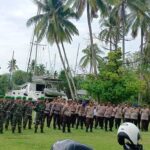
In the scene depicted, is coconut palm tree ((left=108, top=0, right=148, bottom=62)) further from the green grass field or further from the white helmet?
the white helmet

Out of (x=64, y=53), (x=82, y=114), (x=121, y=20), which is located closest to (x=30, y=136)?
(x=82, y=114)

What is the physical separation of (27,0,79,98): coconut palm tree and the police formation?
19.9 meters

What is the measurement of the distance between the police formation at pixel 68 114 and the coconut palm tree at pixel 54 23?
782 inches

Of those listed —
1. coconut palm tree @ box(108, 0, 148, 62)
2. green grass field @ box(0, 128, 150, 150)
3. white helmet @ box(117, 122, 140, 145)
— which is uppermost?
coconut palm tree @ box(108, 0, 148, 62)

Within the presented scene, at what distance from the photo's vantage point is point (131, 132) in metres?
4.44

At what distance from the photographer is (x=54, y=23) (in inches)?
1884

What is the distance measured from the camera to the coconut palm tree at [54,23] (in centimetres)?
4828

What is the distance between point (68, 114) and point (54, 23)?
78.2 ft

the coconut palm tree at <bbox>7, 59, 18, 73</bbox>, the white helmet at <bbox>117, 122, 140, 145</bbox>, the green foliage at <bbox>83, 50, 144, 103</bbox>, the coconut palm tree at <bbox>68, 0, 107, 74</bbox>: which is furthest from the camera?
the coconut palm tree at <bbox>7, 59, 18, 73</bbox>

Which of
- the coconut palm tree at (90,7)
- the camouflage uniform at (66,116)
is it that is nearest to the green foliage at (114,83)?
the coconut palm tree at (90,7)

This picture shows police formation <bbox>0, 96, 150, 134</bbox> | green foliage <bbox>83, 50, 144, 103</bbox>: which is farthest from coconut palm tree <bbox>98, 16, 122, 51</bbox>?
police formation <bbox>0, 96, 150, 134</bbox>

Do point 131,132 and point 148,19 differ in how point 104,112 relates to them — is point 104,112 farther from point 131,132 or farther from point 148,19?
point 148,19

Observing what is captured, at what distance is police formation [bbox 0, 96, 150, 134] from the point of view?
23.9m

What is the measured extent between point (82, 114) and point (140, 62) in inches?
1049
